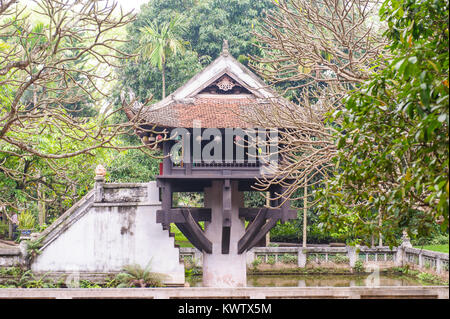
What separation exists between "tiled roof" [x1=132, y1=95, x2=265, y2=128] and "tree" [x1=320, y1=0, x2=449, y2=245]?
217 inches

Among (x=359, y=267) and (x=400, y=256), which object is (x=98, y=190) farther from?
(x=400, y=256)

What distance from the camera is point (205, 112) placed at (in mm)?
10672

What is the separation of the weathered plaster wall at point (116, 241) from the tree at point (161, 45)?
26.4ft

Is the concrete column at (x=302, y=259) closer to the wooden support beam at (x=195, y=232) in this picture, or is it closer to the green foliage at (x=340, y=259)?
the green foliage at (x=340, y=259)

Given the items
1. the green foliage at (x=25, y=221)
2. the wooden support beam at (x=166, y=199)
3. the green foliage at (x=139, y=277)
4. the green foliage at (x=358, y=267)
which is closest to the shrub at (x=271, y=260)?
the green foliage at (x=358, y=267)

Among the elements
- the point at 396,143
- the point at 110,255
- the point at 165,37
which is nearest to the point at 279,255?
the point at 110,255

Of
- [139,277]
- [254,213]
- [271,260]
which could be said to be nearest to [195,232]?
[254,213]

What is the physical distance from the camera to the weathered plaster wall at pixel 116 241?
437 inches

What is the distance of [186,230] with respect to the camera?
1120 cm

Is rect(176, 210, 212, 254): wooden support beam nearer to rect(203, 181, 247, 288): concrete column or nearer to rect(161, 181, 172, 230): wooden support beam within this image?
rect(203, 181, 247, 288): concrete column

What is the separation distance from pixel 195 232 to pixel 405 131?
7217mm

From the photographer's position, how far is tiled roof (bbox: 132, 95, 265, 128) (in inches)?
404

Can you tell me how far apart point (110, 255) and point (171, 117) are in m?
3.39
